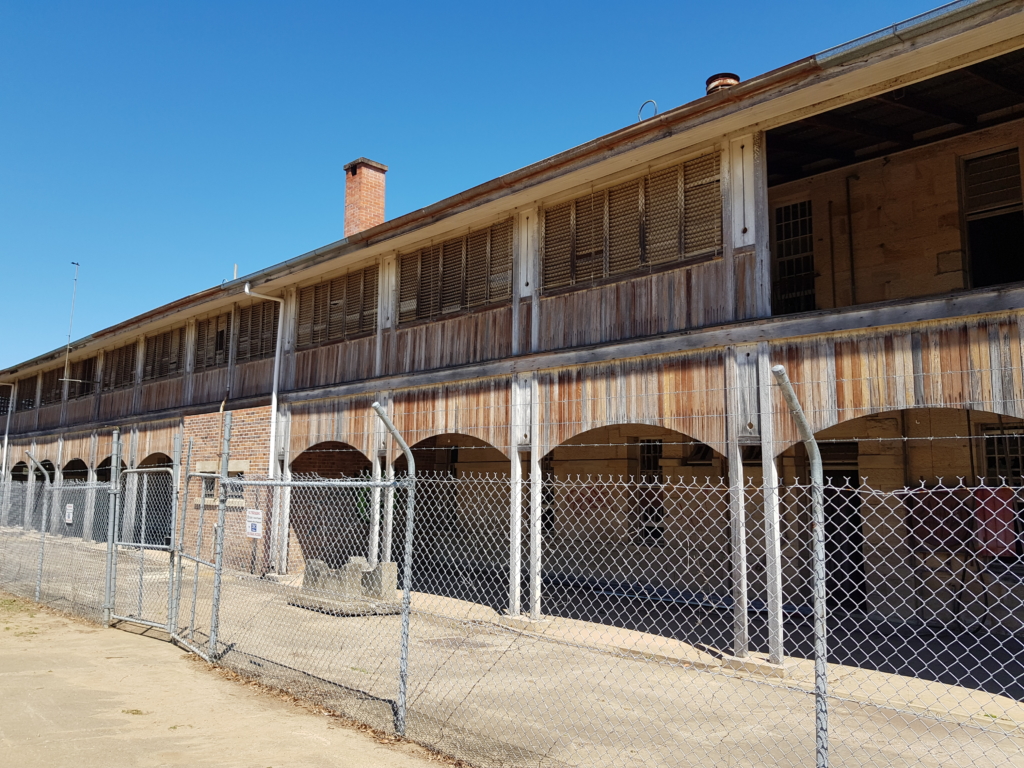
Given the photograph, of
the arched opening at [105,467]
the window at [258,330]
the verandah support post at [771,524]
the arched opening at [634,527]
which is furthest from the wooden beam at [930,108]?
the arched opening at [105,467]

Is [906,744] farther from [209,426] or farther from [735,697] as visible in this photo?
[209,426]

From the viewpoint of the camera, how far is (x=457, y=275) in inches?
507

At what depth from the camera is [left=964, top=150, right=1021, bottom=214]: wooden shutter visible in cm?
1073

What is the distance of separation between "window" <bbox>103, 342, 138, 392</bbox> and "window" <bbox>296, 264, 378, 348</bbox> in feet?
30.4

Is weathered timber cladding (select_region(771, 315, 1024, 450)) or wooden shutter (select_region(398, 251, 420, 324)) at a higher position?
wooden shutter (select_region(398, 251, 420, 324))

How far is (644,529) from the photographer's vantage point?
1410cm

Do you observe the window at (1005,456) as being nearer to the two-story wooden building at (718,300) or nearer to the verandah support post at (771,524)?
the two-story wooden building at (718,300)

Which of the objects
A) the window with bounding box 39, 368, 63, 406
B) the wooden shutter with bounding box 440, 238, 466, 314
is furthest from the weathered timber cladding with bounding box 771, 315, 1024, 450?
the window with bounding box 39, 368, 63, 406

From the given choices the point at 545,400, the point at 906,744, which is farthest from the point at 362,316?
the point at 906,744

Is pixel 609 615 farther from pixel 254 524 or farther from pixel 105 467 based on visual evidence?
pixel 105 467

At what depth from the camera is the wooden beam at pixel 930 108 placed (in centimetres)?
987

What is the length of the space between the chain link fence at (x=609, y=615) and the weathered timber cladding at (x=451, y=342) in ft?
6.76

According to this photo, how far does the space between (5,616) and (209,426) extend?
7802 millimetres

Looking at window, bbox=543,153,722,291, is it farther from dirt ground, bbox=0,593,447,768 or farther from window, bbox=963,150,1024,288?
dirt ground, bbox=0,593,447,768
